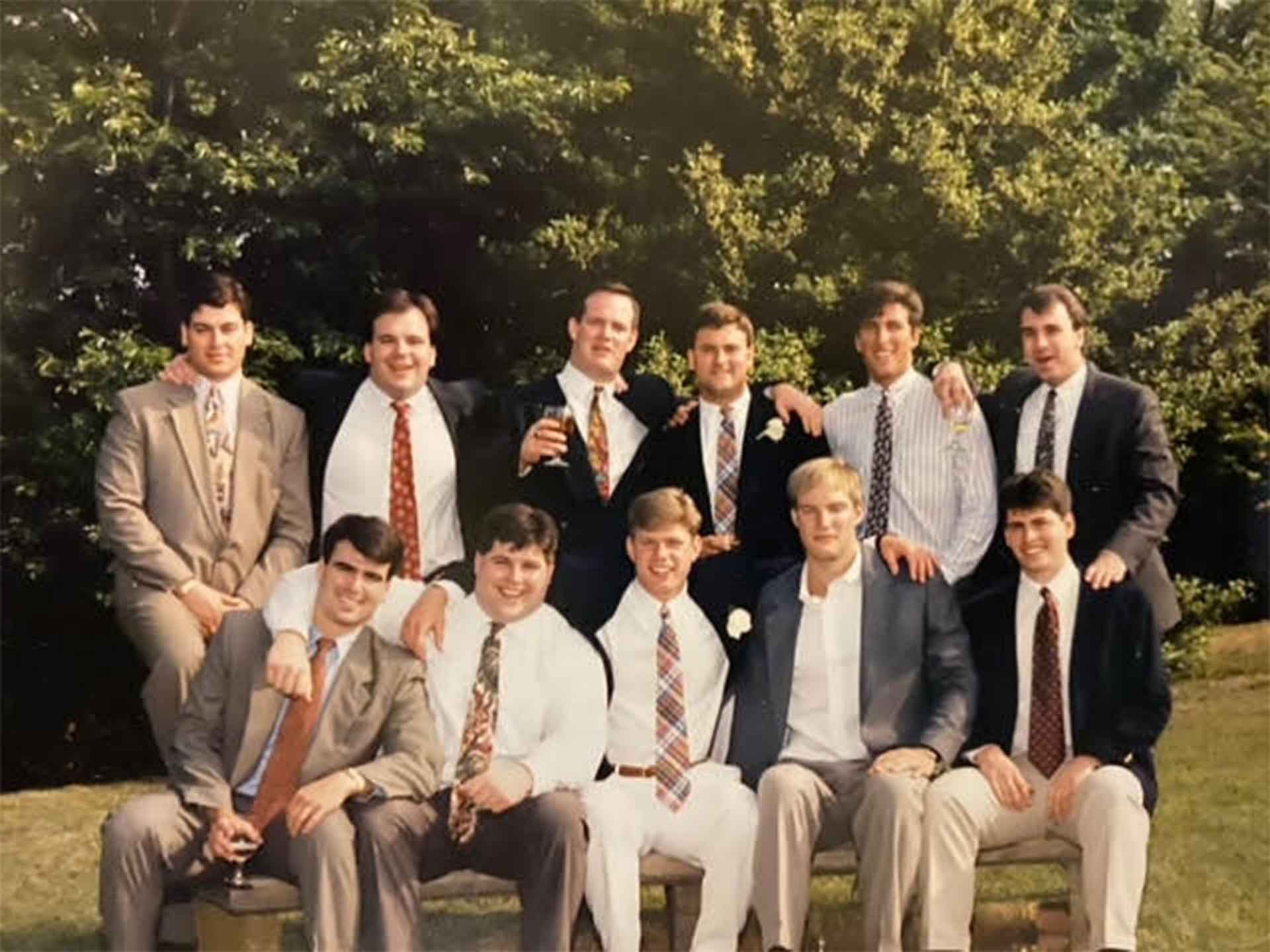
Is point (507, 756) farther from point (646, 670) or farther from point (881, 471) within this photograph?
point (881, 471)

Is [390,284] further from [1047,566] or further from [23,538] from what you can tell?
[1047,566]

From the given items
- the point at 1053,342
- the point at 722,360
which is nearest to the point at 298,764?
the point at 722,360

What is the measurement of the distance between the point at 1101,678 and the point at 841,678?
854mm

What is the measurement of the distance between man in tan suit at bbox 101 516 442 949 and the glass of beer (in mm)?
880

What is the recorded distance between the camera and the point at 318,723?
6.44 metres

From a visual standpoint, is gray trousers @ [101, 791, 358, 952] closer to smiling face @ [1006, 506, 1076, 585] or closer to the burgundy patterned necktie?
the burgundy patterned necktie

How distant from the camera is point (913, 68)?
17.9m

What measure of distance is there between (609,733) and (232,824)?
129 cm

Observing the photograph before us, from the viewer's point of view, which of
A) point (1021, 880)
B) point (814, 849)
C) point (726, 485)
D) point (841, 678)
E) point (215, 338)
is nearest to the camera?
point (814, 849)

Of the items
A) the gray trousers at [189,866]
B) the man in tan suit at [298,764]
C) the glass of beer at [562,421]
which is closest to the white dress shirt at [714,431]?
the glass of beer at [562,421]

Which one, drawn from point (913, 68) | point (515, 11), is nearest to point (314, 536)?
point (515, 11)

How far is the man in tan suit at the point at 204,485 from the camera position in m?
6.95

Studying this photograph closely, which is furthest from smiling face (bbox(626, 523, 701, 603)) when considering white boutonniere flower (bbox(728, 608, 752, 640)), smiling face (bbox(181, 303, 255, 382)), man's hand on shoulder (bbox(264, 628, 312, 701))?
smiling face (bbox(181, 303, 255, 382))

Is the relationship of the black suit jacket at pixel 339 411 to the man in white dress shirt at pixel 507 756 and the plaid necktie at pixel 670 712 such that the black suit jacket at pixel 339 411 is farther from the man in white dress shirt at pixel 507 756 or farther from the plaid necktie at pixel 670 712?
the plaid necktie at pixel 670 712
